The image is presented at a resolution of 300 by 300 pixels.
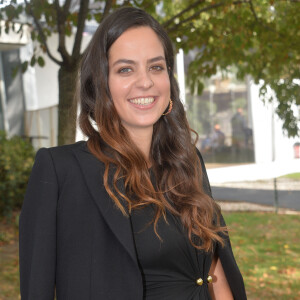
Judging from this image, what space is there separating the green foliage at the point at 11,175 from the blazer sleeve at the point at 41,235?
7.91 meters

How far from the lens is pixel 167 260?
223 centimetres

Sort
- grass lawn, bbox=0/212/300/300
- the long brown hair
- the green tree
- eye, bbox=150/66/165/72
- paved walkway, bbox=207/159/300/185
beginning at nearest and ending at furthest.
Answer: the long brown hair, eye, bbox=150/66/165/72, the green tree, grass lawn, bbox=0/212/300/300, paved walkway, bbox=207/159/300/185

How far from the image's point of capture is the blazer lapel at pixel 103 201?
6.81 ft

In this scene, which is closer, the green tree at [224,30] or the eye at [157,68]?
the eye at [157,68]

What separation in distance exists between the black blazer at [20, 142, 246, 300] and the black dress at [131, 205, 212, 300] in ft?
0.39

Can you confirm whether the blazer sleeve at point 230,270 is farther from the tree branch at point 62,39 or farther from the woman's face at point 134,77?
the tree branch at point 62,39

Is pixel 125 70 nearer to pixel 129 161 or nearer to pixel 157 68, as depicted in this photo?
pixel 157 68

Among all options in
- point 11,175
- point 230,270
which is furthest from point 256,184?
point 230,270

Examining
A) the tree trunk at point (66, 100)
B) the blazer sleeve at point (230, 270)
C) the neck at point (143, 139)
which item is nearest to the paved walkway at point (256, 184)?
the tree trunk at point (66, 100)

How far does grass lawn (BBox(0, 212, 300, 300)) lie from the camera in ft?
21.7

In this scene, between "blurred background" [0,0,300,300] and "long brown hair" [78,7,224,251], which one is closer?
"long brown hair" [78,7,224,251]

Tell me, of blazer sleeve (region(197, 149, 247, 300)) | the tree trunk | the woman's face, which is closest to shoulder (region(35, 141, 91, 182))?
the woman's face

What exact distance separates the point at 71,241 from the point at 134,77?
2.67ft

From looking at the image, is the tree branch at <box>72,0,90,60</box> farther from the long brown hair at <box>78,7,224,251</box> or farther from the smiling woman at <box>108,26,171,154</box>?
the smiling woman at <box>108,26,171,154</box>
